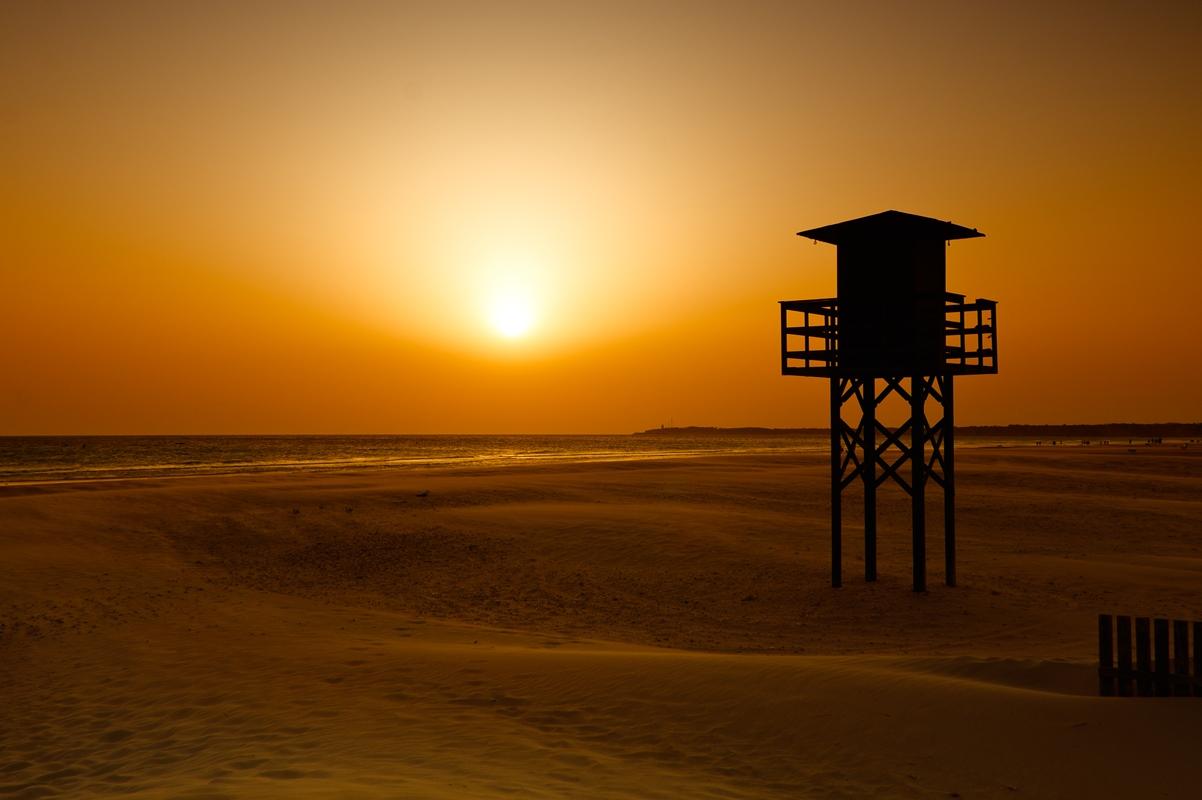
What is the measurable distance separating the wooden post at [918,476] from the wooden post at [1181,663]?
348 inches

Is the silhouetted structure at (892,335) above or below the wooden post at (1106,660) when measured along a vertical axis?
above

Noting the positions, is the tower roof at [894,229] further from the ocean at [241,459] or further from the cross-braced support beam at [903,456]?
the ocean at [241,459]

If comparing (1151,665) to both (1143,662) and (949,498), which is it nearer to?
(1143,662)

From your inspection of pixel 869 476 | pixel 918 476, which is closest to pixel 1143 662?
pixel 918 476

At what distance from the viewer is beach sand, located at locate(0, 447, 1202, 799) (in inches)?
339

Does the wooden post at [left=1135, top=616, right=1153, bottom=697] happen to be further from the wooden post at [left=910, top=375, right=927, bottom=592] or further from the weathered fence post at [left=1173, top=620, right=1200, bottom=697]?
the wooden post at [left=910, top=375, right=927, bottom=592]

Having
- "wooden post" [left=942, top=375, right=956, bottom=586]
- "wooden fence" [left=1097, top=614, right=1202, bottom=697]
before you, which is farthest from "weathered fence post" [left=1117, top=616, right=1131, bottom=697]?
"wooden post" [left=942, top=375, right=956, bottom=586]

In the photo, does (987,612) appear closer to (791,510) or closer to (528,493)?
(791,510)

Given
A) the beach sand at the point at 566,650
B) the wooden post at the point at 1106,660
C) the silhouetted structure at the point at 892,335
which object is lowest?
the beach sand at the point at 566,650

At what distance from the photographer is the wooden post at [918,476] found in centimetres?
1869

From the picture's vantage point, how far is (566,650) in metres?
13.8

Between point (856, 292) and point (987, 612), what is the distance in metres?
7.12

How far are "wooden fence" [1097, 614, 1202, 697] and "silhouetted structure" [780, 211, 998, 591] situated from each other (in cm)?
840

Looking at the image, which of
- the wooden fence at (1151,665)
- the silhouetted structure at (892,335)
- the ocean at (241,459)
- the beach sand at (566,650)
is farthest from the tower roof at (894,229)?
the ocean at (241,459)
